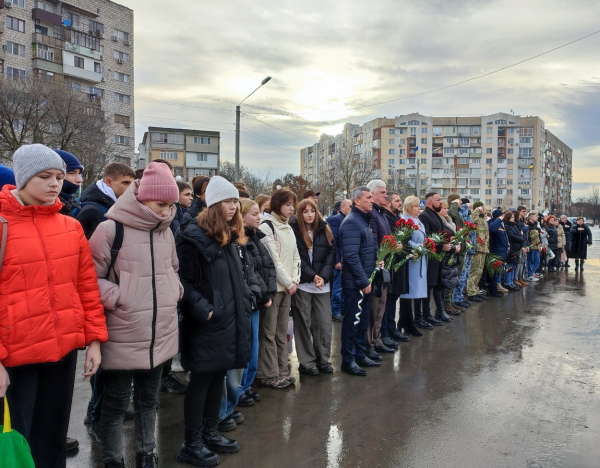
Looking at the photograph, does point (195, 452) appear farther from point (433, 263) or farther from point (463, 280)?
point (463, 280)

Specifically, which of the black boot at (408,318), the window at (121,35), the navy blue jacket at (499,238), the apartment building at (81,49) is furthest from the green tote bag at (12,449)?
the window at (121,35)

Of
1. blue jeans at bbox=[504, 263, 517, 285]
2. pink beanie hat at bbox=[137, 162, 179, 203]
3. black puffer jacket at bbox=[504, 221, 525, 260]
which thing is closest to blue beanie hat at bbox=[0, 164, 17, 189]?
pink beanie hat at bbox=[137, 162, 179, 203]

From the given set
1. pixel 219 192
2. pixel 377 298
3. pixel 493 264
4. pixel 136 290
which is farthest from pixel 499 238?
pixel 136 290

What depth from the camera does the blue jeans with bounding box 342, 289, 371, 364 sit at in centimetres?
598

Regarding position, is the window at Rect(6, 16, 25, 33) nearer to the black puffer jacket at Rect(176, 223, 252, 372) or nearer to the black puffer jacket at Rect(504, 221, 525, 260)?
the black puffer jacket at Rect(504, 221, 525, 260)

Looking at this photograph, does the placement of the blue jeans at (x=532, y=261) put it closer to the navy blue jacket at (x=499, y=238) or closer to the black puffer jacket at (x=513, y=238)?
the black puffer jacket at (x=513, y=238)

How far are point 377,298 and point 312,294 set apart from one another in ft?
4.14

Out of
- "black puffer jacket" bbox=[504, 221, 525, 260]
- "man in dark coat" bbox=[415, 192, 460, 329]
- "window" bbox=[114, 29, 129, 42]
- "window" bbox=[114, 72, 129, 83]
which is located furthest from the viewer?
"window" bbox=[114, 72, 129, 83]

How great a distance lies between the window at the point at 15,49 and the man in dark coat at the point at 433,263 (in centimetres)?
4702

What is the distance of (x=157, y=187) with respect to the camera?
3361mm

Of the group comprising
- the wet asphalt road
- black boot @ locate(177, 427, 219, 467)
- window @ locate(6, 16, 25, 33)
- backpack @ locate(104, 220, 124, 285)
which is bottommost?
the wet asphalt road

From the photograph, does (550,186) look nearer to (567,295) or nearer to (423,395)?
(567,295)

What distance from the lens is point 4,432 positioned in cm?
245

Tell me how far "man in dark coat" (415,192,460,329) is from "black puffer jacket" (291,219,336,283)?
122 inches
